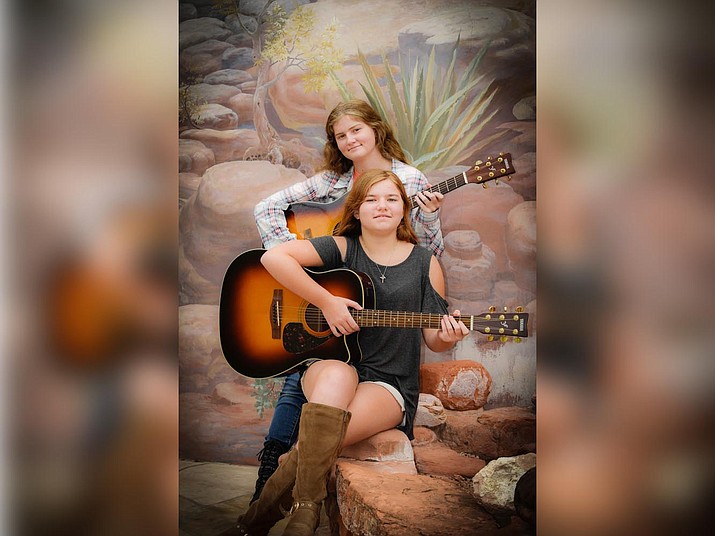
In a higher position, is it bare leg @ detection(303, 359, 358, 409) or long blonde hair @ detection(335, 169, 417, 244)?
long blonde hair @ detection(335, 169, 417, 244)

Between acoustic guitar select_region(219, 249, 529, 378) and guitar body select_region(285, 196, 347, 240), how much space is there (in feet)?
0.43

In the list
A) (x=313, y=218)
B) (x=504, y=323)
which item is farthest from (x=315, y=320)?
(x=504, y=323)

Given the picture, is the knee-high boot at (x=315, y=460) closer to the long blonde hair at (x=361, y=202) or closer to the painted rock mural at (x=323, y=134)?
the painted rock mural at (x=323, y=134)

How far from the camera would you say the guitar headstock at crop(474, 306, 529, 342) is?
1.74m

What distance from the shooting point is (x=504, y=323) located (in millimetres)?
1742

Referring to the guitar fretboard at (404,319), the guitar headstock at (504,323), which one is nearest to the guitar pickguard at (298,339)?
the guitar fretboard at (404,319)

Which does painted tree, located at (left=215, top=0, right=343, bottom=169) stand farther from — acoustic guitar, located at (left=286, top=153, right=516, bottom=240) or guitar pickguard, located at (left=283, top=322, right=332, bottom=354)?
guitar pickguard, located at (left=283, top=322, right=332, bottom=354)

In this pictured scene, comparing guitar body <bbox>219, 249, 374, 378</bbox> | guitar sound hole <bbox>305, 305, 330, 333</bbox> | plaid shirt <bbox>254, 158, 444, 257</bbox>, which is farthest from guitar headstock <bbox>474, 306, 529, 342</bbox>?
guitar sound hole <bbox>305, 305, 330, 333</bbox>
